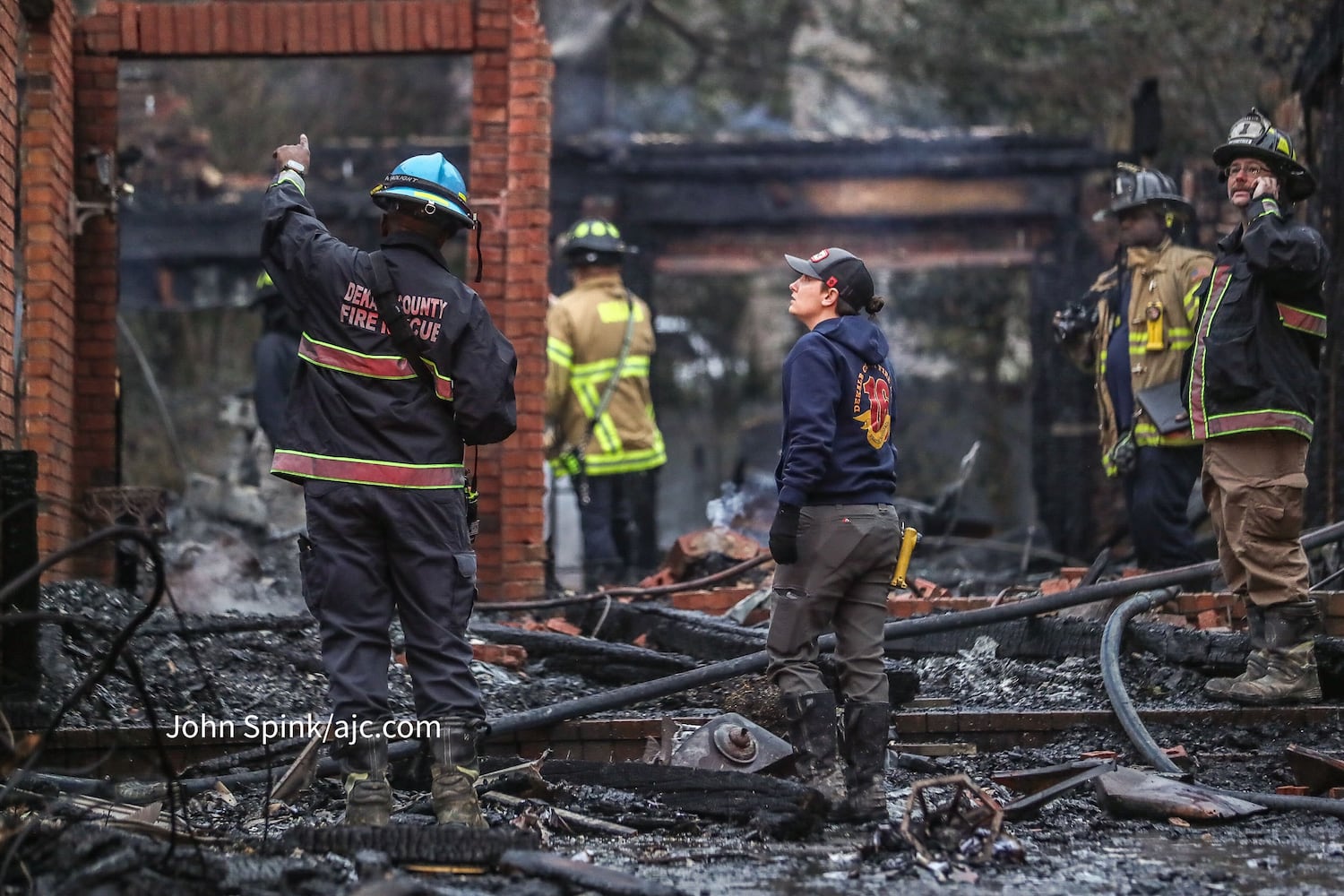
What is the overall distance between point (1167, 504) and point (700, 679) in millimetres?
3439

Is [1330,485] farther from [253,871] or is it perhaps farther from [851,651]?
[253,871]

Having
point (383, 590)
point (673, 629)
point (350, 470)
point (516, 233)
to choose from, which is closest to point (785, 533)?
point (383, 590)

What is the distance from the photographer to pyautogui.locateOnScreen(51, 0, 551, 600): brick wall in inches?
348

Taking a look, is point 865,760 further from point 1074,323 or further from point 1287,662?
point 1074,323

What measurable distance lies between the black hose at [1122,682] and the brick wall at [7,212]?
451cm

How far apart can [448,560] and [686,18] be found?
60.6 feet

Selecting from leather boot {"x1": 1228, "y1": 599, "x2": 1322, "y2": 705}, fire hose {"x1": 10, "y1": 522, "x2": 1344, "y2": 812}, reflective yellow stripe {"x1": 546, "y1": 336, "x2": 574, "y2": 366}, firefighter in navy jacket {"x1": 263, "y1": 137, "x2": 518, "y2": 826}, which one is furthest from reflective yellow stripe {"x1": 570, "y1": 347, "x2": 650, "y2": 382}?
firefighter in navy jacket {"x1": 263, "y1": 137, "x2": 518, "y2": 826}

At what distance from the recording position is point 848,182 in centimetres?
1416

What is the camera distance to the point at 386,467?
5121 millimetres

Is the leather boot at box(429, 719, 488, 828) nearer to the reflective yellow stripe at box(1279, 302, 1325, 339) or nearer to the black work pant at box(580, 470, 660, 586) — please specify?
the reflective yellow stripe at box(1279, 302, 1325, 339)

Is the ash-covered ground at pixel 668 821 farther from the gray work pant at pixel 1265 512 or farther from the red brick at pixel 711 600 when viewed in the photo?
the red brick at pixel 711 600

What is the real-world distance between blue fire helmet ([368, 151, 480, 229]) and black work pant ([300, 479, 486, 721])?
2.87 ft

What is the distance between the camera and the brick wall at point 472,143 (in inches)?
348

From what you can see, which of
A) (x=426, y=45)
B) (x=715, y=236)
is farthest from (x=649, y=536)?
(x=426, y=45)
